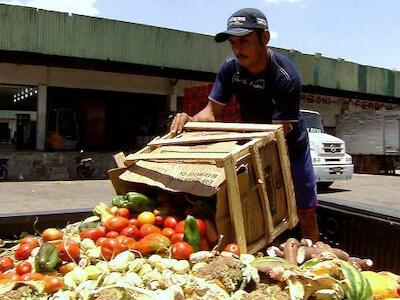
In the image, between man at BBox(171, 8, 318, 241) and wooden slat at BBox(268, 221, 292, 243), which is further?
man at BBox(171, 8, 318, 241)

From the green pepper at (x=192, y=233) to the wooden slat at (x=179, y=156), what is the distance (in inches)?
15.6

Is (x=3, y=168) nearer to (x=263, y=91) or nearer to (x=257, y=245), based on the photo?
(x=263, y=91)

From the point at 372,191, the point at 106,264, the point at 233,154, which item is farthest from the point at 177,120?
the point at 372,191

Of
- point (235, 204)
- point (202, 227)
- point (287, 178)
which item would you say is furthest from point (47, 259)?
point (287, 178)

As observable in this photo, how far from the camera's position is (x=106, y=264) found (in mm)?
2762

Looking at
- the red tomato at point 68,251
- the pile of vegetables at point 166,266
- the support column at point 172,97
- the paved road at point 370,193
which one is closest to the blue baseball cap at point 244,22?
the pile of vegetables at point 166,266

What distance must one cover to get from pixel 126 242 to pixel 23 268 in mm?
611

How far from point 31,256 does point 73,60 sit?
1697 centimetres

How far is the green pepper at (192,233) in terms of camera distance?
304cm

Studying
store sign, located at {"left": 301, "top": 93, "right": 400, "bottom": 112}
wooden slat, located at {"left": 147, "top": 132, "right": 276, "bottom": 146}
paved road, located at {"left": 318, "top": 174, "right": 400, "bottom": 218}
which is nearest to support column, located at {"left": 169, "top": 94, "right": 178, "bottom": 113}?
store sign, located at {"left": 301, "top": 93, "right": 400, "bottom": 112}

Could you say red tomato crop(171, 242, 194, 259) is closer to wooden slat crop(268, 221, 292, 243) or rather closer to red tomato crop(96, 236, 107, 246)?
red tomato crop(96, 236, 107, 246)

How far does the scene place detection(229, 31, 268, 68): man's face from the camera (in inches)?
140

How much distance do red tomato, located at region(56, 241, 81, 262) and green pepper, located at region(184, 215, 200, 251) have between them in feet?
2.18

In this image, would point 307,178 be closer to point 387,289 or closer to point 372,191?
point 387,289
